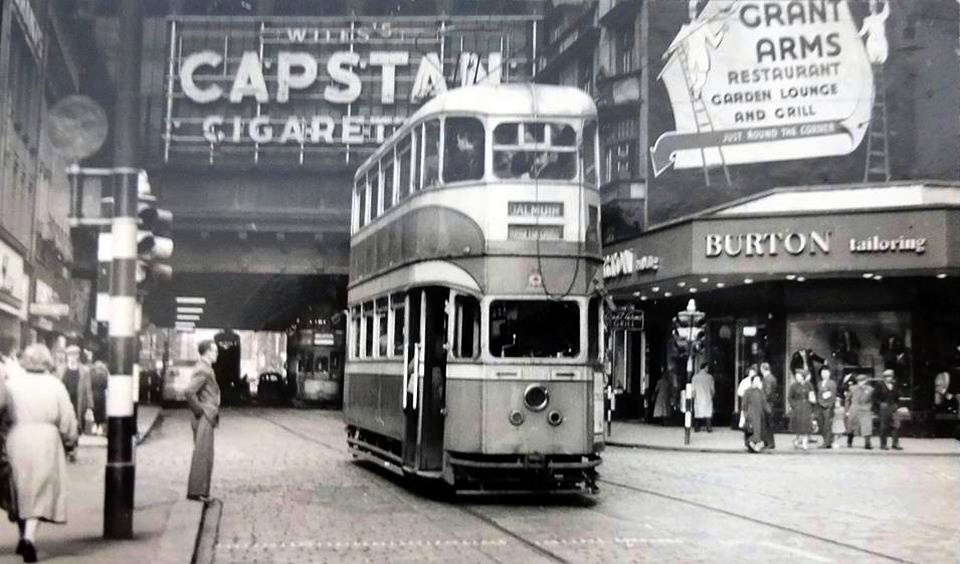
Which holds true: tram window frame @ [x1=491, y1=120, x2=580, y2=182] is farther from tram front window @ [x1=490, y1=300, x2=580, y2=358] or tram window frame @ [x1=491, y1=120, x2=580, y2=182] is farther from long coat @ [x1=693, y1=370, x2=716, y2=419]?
long coat @ [x1=693, y1=370, x2=716, y2=419]

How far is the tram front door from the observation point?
1273 centimetres

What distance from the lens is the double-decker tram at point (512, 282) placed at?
12.0 m

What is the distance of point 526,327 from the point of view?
12.2 m

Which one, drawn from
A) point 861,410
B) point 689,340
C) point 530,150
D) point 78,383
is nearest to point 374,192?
point 530,150

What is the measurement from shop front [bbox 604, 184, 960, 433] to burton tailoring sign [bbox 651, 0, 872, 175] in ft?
3.97

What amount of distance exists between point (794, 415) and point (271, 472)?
1101 cm

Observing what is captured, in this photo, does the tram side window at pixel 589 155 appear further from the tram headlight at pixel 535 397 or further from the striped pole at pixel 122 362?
the striped pole at pixel 122 362

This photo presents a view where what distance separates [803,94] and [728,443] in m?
6.41

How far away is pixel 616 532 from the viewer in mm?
10211

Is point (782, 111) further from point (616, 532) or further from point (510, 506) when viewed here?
point (616, 532)

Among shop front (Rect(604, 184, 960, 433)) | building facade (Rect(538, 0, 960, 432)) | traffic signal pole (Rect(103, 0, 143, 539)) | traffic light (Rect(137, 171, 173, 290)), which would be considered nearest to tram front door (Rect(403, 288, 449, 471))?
traffic light (Rect(137, 171, 173, 290))

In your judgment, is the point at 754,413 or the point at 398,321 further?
the point at 754,413

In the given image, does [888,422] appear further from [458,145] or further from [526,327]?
[458,145]

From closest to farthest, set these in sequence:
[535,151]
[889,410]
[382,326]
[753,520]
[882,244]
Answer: [753,520], [535,151], [382,326], [889,410], [882,244]
